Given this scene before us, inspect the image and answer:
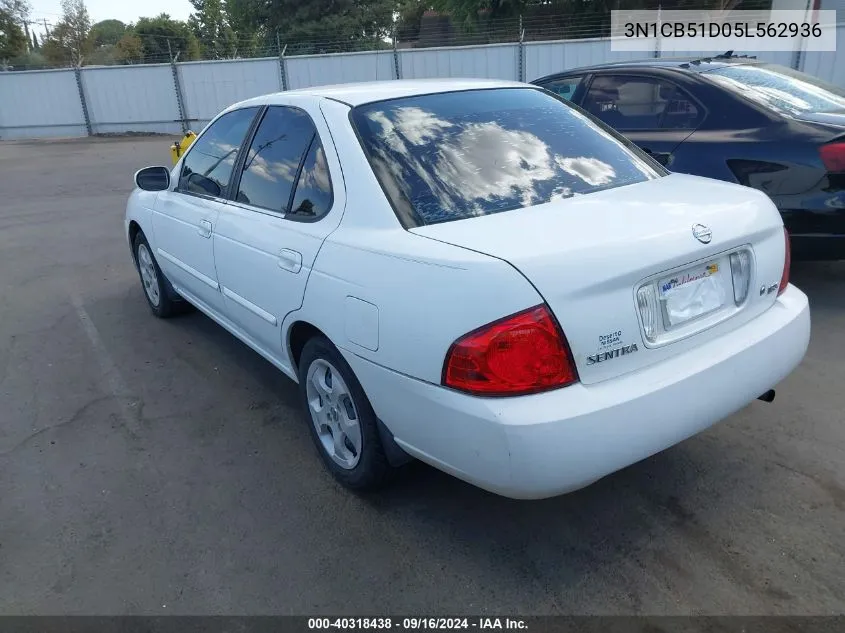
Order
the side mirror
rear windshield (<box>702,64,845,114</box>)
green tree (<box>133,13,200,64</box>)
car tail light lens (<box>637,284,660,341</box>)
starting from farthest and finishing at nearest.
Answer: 1. green tree (<box>133,13,200,64</box>)
2. rear windshield (<box>702,64,845,114</box>)
3. the side mirror
4. car tail light lens (<box>637,284,660,341</box>)

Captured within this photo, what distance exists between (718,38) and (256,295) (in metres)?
18.1

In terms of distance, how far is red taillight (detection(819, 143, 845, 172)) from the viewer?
4.28 m

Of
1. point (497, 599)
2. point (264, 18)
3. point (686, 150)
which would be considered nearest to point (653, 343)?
point (497, 599)

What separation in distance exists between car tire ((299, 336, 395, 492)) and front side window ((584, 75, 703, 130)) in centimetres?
356

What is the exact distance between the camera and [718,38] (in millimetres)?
17625

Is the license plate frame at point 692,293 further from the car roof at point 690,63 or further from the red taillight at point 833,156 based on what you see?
the car roof at point 690,63

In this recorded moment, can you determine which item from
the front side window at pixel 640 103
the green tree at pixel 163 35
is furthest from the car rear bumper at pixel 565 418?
the green tree at pixel 163 35

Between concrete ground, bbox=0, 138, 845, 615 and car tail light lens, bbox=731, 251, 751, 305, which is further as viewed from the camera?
car tail light lens, bbox=731, 251, 751, 305

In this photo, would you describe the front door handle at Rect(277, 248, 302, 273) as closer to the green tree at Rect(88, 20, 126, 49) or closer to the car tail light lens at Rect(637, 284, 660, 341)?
the car tail light lens at Rect(637, 284, 660, 341)

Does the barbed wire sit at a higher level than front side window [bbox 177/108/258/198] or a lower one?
higher

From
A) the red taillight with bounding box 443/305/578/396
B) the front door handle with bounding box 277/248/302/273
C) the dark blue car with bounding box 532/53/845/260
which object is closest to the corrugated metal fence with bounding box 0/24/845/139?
the dark blue car with bounding box 532/53/845/260

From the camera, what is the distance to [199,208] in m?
4.03

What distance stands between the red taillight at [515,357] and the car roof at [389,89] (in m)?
1.45

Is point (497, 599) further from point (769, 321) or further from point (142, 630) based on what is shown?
point (769, 321)
